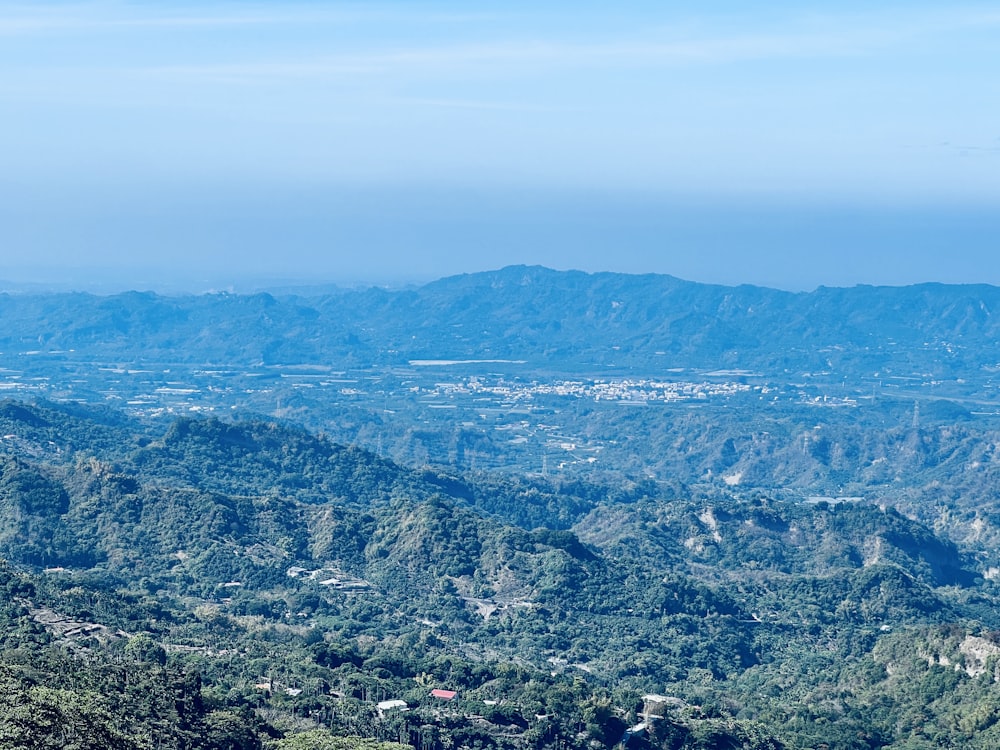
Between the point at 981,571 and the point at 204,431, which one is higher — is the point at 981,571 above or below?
below

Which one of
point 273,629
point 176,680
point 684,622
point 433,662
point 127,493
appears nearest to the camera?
point 176,680

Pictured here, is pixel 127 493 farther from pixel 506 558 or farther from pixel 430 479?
pixel 430 479

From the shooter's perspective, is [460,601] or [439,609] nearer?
[439,609]

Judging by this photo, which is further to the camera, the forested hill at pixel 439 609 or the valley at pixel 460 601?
the valley at pixel 460 601

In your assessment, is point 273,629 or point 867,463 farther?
point 867,463

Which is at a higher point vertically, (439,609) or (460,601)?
(460,601)

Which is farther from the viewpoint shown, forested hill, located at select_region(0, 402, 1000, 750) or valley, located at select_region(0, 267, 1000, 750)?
valley, located at select_region(0, 267, 1000, 750)

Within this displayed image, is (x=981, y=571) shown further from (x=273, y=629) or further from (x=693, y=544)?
(x=273, y=629)

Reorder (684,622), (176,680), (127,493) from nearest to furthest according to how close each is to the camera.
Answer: (176,680) < (684,622) < (127,493)

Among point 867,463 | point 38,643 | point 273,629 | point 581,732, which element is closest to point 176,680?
point 38,643
